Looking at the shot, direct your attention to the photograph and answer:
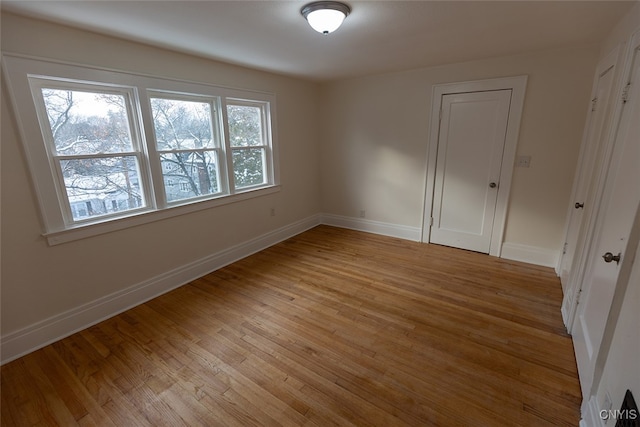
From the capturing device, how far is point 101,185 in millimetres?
2463

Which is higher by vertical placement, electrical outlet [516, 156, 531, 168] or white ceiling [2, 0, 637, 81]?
white ceiling [2, 0, 637, 81]

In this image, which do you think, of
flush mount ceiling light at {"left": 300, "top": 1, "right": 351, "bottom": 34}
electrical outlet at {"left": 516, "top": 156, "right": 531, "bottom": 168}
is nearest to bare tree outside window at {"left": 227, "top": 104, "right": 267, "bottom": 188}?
flush mount ceiling light at {"left": 300, "top": 1, "right": 351, "bottom": 34}

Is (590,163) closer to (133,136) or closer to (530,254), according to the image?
(530,254)

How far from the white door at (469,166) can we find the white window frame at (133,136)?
2526 millimetres

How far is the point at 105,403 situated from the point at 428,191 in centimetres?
392

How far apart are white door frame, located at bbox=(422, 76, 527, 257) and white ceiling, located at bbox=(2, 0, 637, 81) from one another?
0.32 metres

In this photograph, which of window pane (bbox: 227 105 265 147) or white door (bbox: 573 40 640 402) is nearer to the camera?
white door (bbox: 573 40 640 402)

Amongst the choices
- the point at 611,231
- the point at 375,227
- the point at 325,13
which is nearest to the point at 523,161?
the point at 611,231

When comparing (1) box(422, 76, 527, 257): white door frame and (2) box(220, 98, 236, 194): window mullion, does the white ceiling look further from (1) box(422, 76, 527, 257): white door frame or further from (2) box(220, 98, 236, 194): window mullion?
(2) box(220, 98, 236, 194): window mullion

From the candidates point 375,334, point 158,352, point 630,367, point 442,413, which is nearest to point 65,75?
point 158,352

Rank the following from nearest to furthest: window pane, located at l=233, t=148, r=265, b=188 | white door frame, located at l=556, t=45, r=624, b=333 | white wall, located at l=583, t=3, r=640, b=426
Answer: white wall, located at l=583, t=3, r=640, b=426 → white door frame, located at l=556, t=45, r=624, b=333 → window pane, located at l=233, t=148, r=265, b=188

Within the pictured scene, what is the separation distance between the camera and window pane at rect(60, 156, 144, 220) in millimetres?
2301

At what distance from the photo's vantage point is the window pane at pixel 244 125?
3.53 meters

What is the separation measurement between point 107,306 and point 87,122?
159 cm
